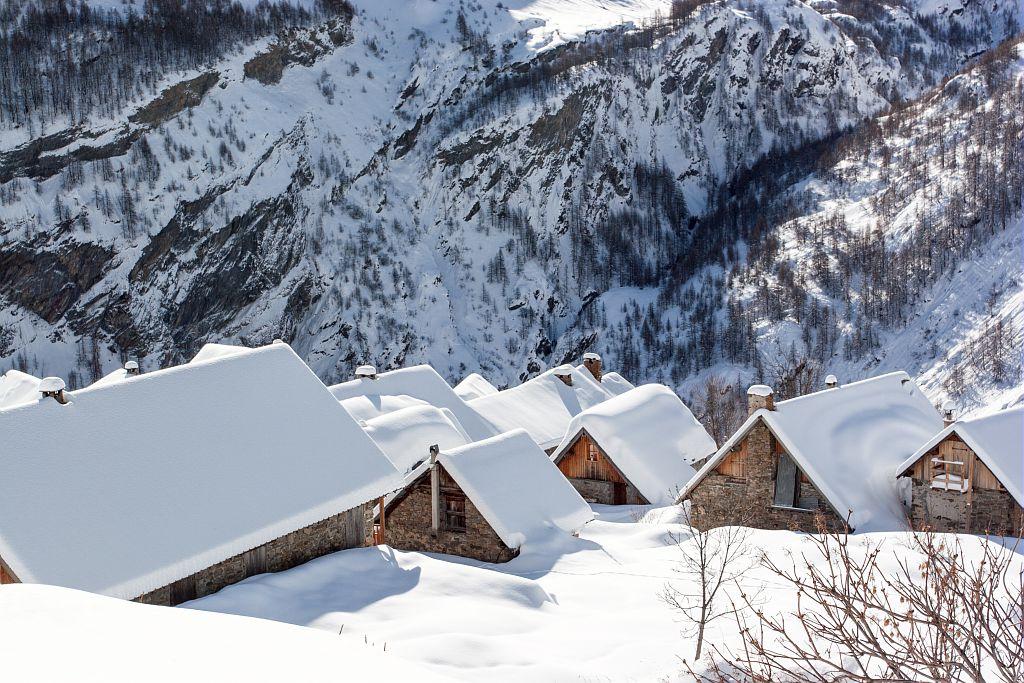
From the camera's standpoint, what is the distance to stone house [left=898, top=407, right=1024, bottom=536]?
88.9 ft

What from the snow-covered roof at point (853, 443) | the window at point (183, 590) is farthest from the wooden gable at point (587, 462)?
the window at point (183, 590)

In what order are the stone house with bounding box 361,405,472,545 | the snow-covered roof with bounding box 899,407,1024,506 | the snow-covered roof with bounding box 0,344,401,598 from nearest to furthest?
the snow-covered roof with bounding box 0,344,401,598
the snow-covered roof with bounding box 899,407,1024,506
the stone house with bounding box 361,405,472,545

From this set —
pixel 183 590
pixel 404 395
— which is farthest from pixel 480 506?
pixel 404 395

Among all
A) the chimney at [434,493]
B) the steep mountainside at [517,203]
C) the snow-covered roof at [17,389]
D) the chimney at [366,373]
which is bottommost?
the chimney at [434,493]

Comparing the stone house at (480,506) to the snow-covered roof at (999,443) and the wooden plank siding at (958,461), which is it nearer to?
the wooden plank siding at (958,461)

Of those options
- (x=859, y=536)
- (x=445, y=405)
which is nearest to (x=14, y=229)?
(x=445, y=405)

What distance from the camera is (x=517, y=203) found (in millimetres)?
98375

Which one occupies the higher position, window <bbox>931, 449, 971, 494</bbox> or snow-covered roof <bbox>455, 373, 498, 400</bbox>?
snow-covered roof <bbox>455, 373, 498, 400</bbox>

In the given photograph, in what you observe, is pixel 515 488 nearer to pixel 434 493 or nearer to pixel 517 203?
pixel 434 493

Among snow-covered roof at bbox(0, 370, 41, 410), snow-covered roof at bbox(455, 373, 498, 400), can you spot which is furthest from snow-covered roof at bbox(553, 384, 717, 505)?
snow-covered roof at bbox(0, 370, 41, 410)

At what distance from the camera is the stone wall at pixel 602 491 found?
35.2 meters

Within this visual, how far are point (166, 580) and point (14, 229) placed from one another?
7579 centimetres

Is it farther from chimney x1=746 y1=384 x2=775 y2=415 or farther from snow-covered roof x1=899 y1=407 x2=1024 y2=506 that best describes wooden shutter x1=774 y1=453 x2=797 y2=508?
snow-covered roof x1=899 y1=407 x2=1024 y2=506

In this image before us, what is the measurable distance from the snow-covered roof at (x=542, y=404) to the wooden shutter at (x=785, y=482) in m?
13.7
